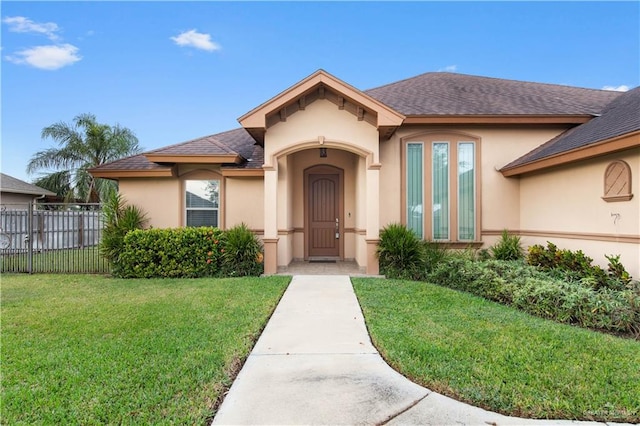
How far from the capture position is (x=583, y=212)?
738 cm

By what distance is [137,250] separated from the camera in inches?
337

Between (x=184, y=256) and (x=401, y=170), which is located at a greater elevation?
(x=401, y=170)

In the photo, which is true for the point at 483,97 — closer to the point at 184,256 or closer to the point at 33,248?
the point at 184,256

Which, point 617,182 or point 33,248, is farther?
point 33,248

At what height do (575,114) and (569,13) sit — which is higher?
(569,13)

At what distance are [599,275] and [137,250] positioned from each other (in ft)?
33.4

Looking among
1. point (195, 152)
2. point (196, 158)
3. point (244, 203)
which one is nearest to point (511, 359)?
point (244, 203)

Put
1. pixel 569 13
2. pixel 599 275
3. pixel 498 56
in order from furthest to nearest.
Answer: pixel 498 56
pixel 569 13
pixel 599 275

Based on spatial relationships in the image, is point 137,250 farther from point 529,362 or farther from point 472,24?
point 472,24

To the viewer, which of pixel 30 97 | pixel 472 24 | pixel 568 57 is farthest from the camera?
pixel 30 97

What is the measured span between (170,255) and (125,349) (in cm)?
491

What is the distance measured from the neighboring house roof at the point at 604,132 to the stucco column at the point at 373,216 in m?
3.76

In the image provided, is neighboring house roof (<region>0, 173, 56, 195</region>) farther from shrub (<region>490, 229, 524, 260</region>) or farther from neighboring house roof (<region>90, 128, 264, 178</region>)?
shrub (<region>490, 229, 524, 260</region>)

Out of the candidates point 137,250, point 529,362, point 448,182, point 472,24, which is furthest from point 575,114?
point 137,250
